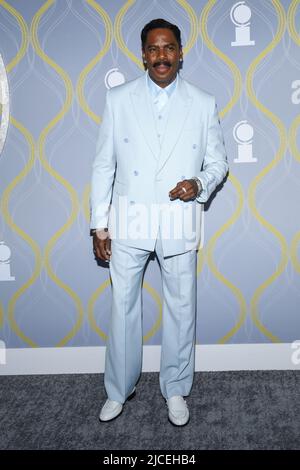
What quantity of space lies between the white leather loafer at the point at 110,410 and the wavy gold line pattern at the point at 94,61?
1329 millimetres

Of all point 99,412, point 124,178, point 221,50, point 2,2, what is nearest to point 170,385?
point 99,412

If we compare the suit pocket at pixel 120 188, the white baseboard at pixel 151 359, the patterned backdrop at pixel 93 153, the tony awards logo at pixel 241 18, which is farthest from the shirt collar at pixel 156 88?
the white baseboard at pixel 151 359

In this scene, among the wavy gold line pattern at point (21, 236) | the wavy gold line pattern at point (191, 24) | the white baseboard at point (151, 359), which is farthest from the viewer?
the white baseboard at point (151, 359)

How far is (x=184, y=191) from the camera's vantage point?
175cm

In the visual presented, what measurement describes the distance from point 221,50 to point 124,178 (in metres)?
0.82

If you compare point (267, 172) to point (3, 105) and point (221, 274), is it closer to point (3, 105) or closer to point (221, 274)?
point (221, 274)

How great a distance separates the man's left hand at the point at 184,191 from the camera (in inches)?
69.0

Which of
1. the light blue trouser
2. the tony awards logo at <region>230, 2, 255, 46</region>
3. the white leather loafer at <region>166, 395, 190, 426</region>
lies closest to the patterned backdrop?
the tony awards logo at <region>230, 2, 255, 46</region>

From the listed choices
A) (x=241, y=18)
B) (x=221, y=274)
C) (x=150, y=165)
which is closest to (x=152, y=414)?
(x=221, y=274)

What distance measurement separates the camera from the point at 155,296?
229cm

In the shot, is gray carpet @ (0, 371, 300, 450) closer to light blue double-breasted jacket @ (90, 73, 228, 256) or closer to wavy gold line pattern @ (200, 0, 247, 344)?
wavy gold line pattern @ (200, 0, 247, 344)

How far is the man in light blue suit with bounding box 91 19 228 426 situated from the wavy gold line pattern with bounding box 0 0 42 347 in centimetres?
49

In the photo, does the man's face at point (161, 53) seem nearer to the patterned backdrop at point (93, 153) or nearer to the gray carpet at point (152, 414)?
the patterned backdrop at point (93, 153)

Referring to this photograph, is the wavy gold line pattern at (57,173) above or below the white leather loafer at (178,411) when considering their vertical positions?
above
